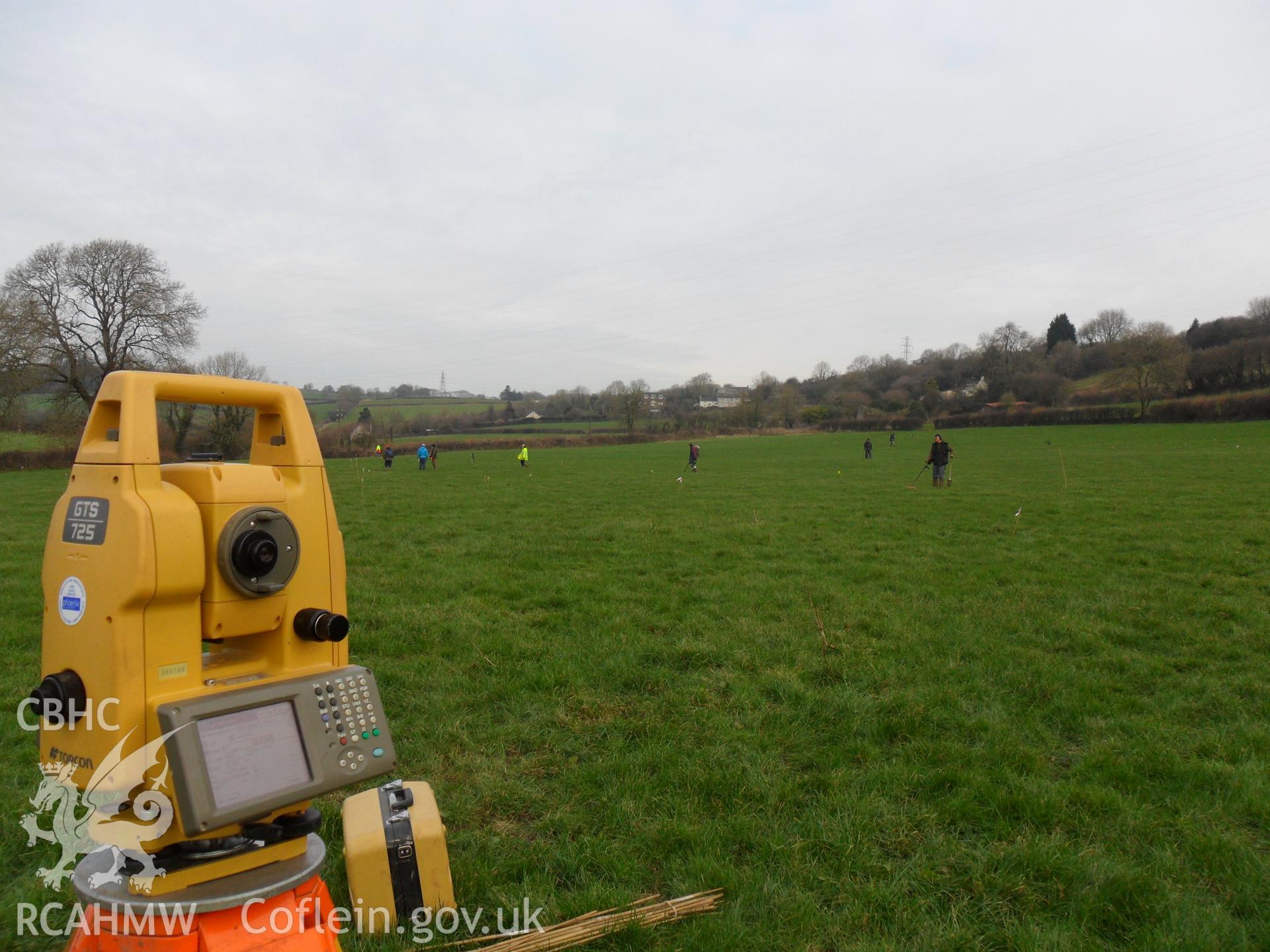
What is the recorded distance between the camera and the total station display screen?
2.18 m

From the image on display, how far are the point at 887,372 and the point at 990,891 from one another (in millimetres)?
129454

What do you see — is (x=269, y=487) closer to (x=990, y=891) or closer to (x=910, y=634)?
(x=990, y=891)

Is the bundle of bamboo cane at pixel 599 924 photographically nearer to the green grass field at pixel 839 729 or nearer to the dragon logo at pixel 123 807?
the green grass field at pixel 839 729

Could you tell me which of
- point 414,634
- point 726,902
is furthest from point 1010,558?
point 726,902

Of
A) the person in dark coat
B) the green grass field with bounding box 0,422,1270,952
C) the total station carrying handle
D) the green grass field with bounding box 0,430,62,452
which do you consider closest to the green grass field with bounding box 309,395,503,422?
the green grass field with bounding box 0,430,62,452

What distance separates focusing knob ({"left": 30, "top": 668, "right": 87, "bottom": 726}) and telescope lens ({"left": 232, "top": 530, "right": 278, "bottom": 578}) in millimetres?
556

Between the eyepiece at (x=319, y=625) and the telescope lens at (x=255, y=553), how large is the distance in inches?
9.2

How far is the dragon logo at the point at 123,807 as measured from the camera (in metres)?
2.17

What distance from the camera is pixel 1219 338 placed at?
92562mm

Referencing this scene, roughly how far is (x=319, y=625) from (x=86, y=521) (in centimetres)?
76

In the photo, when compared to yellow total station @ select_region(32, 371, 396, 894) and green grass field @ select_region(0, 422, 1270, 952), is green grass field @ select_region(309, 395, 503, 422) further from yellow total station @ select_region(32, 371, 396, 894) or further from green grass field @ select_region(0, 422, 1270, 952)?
yellow total station @ select_region(32, 371, 396, 894)

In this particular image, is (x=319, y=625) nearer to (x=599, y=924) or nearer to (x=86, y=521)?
(x=86, y=521)

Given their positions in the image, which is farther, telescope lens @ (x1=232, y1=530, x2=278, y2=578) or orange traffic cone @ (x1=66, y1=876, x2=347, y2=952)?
telescope lens @ (x1=232, y1=530, x2=278, y2=578)

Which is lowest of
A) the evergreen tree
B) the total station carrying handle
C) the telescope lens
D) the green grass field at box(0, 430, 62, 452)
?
the telescope lens
